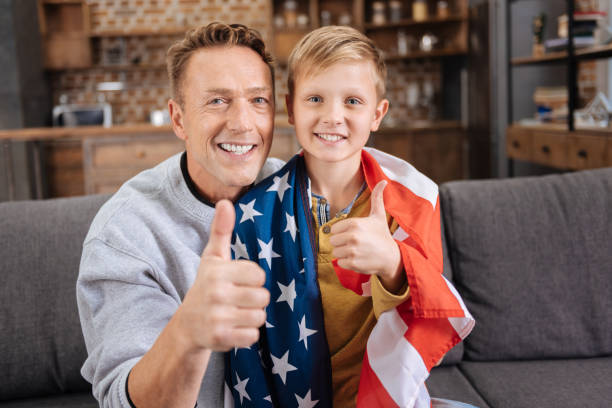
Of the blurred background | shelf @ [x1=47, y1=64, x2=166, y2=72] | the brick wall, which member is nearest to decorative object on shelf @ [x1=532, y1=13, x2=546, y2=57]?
the blurred background

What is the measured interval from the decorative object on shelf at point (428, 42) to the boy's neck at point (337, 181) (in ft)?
16.2

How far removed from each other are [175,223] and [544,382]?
42.0 inches

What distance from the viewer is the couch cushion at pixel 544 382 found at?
139 cm

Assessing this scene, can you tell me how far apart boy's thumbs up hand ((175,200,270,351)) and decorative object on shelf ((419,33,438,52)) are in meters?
5.52

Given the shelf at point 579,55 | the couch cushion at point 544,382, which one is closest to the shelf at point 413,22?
the shelf at point 579,55

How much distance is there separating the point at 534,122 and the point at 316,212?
325cm

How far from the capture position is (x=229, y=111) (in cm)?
120

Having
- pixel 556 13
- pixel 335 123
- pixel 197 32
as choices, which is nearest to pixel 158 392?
pixel 335 123

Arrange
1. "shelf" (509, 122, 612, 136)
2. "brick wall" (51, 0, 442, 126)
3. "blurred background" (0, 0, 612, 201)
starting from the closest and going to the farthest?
"shelf" (509, 122, 612, 136), "blurred background" (0, 0, 612, 201), "brick wall" (51, 0, 442, 126)

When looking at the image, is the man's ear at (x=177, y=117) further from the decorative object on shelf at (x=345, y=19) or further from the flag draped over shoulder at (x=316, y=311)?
the decorative object on shelf at (x=345, y=19)

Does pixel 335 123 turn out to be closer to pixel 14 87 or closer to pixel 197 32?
pixel 197 32

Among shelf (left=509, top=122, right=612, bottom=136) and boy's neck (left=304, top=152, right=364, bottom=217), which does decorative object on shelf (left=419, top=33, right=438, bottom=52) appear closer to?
shelf (left=509, top=122, right=612, bottom=136)

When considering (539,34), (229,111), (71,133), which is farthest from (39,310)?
(539,34)

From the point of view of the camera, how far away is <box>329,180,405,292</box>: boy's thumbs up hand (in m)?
0.87
